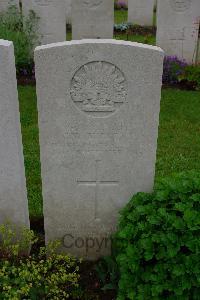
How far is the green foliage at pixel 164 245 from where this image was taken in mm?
2764

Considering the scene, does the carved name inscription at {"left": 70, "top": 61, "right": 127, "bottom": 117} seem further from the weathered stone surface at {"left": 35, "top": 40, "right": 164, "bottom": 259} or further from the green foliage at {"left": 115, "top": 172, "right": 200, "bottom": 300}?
the green foliage at {"left": 115, "top": 172, "right": 200, "bottom": 300}

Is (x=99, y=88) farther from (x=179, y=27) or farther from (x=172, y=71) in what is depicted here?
(x=179, y=27)

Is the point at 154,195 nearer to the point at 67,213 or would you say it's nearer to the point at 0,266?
the point at 67,213

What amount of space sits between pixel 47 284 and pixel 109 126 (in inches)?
50.2

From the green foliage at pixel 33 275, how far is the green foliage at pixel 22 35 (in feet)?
17.3

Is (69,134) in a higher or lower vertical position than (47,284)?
higher

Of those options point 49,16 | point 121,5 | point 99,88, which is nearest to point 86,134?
point 99,88

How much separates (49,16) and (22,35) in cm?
68

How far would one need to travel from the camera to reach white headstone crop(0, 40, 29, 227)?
298 centimetres

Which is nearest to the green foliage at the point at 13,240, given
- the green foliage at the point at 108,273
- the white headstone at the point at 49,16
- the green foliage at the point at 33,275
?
the green foliage at the point at 33,275

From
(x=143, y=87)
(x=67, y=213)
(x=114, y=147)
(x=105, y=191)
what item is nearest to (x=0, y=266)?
(x=67, y=213)

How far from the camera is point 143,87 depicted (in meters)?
3.06

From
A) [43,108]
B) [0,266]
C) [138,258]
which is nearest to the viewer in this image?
[138,258]

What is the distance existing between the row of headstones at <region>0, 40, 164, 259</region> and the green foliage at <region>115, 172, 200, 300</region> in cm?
42
